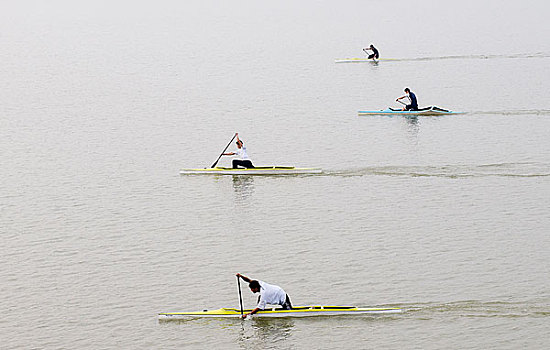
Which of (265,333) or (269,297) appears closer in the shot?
(265,333)

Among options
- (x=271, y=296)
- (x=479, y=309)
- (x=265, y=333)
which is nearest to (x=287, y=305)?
(x=271, y=296)

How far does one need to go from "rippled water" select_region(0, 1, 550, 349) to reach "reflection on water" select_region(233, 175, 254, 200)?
128 millimetres

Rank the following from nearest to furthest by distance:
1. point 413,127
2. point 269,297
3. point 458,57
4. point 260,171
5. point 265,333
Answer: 1. point 265,333
2. point 269,297
3. point 260,171
4. point 413,127
5. point 458,57

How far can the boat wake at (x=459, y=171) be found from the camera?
3734 centimetres

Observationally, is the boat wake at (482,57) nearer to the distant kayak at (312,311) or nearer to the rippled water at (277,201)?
the rippled water at (277,201)

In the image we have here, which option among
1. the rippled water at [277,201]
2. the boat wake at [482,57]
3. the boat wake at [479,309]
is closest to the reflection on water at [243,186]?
the rippled water at [277,201]

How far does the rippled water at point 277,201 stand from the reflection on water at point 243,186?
13 cm

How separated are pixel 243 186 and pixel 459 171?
8343mm

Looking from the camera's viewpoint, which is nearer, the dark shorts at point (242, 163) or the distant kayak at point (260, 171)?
the distant kayak at point (260, 171)

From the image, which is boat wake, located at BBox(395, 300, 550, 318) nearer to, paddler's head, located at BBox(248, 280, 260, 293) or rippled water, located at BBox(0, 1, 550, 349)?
rippled water, located at BBox(0, 1, 550, 349)

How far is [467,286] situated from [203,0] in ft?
366

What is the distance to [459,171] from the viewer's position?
37.8m

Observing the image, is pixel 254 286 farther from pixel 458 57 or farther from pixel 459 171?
pixel 458 57

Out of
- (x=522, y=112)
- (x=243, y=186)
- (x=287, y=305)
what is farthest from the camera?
(x=522, y=112)
